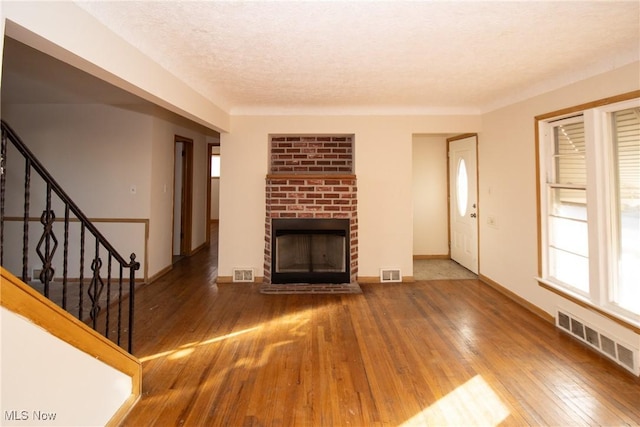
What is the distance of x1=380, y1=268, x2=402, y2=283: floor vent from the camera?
426 cm

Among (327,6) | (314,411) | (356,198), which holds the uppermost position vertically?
(327,6)

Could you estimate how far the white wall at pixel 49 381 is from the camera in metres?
1.16

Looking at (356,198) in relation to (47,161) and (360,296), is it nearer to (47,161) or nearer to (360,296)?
(360,296)

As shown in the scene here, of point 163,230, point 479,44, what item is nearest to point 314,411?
point 479,44

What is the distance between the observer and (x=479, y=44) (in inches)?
89.0

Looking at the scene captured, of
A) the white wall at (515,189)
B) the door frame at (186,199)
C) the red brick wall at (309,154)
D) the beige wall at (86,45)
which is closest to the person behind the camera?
the beige wall at (86,45)

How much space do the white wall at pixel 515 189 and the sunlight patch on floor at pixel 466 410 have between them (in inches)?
52.8

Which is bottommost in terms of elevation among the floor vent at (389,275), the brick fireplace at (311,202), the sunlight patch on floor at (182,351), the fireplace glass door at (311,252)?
the sunlight patch on floor at (182,351)

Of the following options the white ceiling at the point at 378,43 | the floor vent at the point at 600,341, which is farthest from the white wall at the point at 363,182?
the floor vent at the point at 600,341

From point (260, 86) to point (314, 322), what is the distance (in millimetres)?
2416

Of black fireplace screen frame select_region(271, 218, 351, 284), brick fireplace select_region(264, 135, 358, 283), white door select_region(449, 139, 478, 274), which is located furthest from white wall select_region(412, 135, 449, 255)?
black fireplace screen frame select_region(271, 218, 351, 284)

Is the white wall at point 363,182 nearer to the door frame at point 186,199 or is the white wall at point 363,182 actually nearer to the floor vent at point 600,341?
the door frame at point 186,199

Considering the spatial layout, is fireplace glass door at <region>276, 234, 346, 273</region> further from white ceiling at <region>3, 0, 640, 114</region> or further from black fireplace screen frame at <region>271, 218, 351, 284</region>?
white ceiling at <region>3, 0, 640, 114</region>

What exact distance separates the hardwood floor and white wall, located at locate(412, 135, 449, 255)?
198 centimetres
